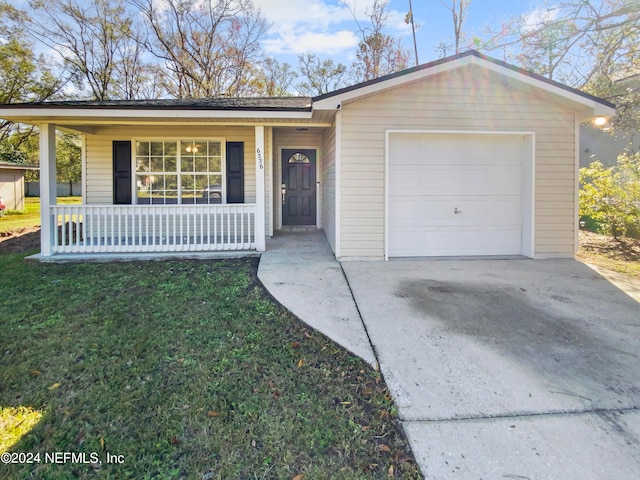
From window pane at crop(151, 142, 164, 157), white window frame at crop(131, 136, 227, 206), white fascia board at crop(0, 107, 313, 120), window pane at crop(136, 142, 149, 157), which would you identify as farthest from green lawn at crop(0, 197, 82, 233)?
white fascia board at crop(0, 107, 313, 120)

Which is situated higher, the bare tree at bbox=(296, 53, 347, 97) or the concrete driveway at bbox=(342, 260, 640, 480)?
the bare tree at bbox=(296, 53, 347, 97)

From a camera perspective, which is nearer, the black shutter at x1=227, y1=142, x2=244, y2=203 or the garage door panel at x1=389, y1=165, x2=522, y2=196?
the garage door panel at x1=389, y1=165, x2=522, y2=196

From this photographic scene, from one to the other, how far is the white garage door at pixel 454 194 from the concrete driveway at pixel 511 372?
1619 mm

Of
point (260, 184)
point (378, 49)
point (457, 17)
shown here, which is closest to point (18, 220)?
point (260, 184)

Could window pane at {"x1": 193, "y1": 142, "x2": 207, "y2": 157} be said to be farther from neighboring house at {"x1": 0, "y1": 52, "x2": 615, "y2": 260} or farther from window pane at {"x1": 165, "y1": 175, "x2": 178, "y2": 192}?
neighboring house at {"x1": 0, "y1": 52, "x2": 615, "y2": 260}

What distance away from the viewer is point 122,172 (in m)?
8.23

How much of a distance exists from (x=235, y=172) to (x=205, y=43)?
14213 mm

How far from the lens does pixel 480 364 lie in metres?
2.90

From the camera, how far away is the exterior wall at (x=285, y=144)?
920cm

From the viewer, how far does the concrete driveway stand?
78.2 inches

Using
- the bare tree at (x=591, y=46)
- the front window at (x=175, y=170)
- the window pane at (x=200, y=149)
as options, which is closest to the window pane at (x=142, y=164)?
the front window at (x=175, y=170)

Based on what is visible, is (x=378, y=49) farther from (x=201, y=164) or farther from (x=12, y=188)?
(x=12, y=188)

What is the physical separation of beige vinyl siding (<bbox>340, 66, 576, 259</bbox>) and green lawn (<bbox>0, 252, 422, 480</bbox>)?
271cm

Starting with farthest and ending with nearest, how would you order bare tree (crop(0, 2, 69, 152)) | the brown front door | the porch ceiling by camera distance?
bare tree (crop(0, 2, 69, 152)) → the brown front door → the porch ceiling
